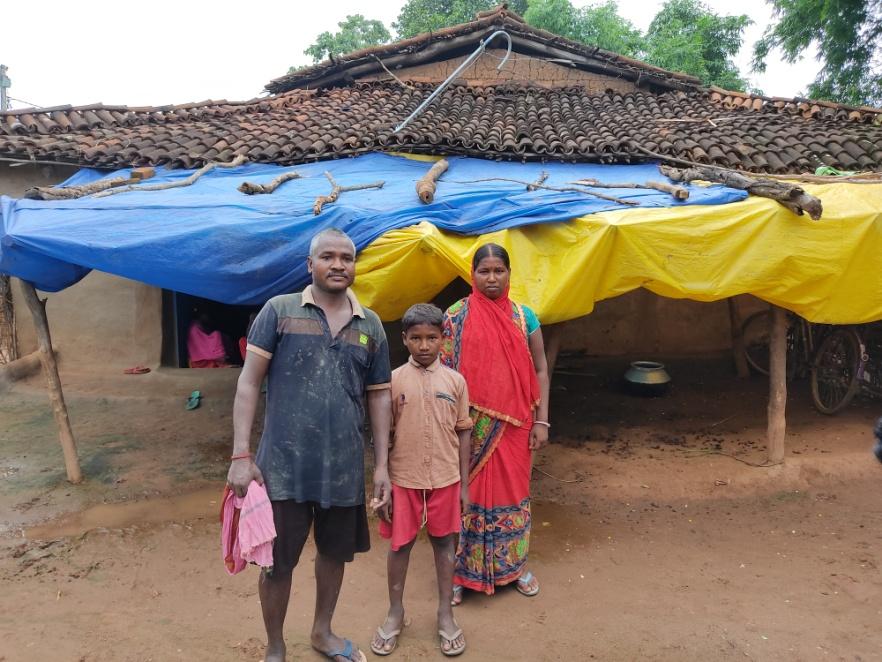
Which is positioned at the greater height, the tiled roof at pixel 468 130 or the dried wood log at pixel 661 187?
the tiled roof at pixel 468 130

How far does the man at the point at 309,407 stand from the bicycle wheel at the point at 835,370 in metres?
5.28

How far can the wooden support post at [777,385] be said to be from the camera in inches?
177

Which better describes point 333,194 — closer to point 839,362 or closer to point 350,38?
point 839,362

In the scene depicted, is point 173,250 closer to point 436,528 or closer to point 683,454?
point 436,528

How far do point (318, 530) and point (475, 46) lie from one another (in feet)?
31.5

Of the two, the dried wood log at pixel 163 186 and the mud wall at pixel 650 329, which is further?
the mud wall at pixel 650 329

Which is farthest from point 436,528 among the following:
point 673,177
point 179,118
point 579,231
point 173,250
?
point 179,118

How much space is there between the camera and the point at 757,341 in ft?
25.5

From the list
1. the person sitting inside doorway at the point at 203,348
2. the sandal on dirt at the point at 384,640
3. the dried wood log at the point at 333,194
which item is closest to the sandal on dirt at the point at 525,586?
the sandal on dirt at the point at 384,640

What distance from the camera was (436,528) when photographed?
2.67 metres

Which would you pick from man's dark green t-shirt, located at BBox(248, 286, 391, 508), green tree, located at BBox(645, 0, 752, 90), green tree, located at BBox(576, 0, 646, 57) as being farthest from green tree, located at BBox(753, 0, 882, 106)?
man's dark green t-shirt, located at BBox(248, 286, 391, 508)

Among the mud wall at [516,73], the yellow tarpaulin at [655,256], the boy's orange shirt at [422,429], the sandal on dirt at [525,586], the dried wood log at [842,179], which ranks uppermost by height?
the mud wall at [516,73]

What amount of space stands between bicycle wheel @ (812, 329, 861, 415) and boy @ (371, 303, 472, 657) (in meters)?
4.77

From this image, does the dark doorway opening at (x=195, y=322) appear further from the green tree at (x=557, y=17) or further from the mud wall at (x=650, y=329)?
the green tree at (x=557, y=17)
